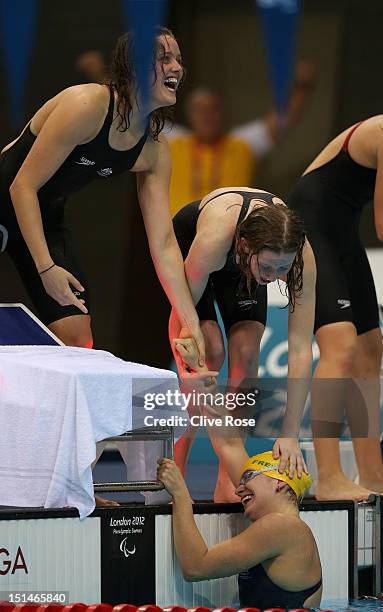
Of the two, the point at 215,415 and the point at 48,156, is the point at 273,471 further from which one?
the point at 48,156

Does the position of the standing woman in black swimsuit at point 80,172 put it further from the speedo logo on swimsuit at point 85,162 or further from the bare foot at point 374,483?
the bare foot at point 374,483

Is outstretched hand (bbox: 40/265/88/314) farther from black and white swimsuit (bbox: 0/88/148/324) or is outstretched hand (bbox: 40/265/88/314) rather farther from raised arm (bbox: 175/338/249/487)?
raised arm (bbox: 175/338/249/487)

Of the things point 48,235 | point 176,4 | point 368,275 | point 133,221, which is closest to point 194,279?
point 48,235

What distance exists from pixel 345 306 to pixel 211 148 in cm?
244

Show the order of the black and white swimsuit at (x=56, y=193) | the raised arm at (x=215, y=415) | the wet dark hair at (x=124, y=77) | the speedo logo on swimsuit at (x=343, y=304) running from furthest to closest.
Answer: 1. the speedo logo on swimsuit at (x=343, y=304)
2. the black and white swimsuit at (x=56, y=193)
3. the wet dark hair at (x=124, y=77)
4. the raised arm at (x=215, y=415)

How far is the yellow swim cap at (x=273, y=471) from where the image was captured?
4.12 metres

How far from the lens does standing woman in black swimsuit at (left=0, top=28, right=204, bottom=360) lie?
4.36 meters

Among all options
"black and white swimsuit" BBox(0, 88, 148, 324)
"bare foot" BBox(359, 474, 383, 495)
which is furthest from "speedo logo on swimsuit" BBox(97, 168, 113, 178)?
"bare foot" BBox(359, 474, 383, 495)

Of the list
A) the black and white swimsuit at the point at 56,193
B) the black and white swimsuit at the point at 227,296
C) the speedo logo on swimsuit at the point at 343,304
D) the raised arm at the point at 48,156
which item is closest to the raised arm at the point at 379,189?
the speedo logo on swimsuit at the point at 343,304

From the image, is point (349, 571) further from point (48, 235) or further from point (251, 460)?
point (48, 235)

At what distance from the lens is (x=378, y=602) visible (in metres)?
4.42

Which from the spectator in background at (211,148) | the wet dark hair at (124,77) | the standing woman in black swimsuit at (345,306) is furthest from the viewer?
the spectator in background at (211,148)

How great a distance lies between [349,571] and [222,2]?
4582 millimetres

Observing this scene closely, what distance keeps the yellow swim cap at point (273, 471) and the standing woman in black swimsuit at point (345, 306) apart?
51cm
